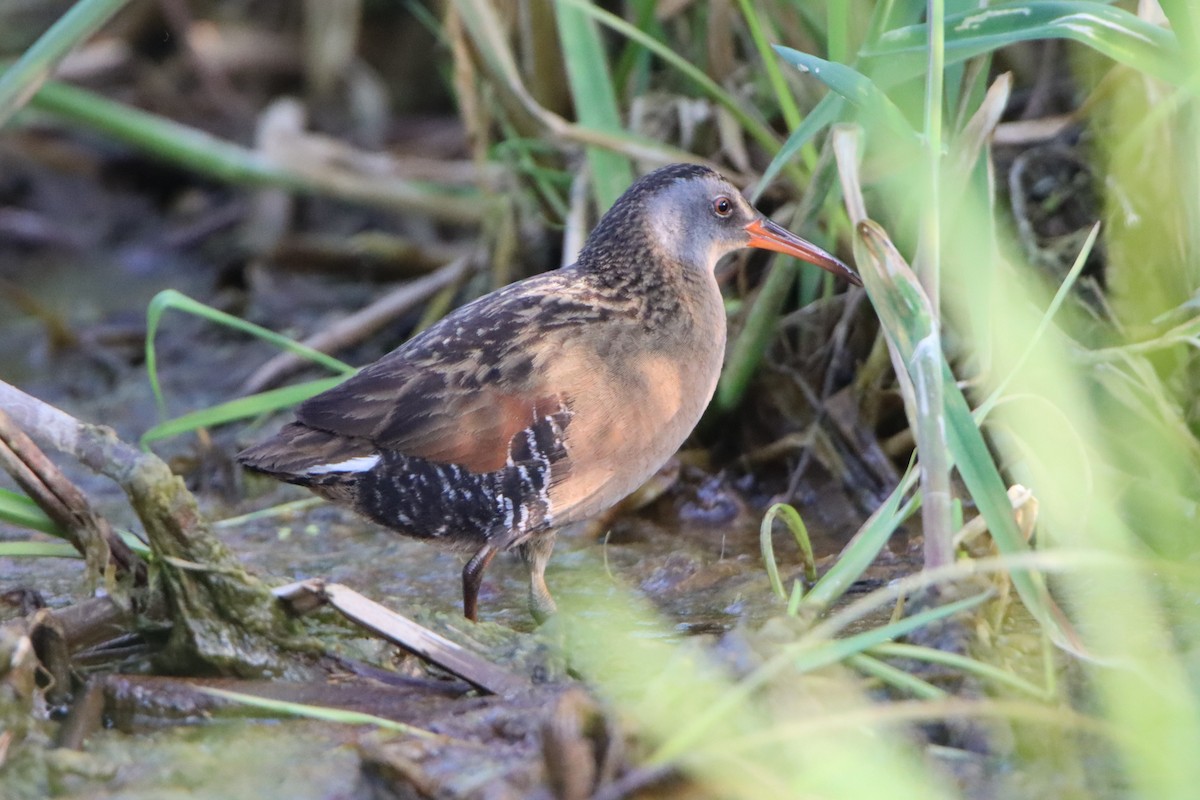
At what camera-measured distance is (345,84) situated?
261 inches

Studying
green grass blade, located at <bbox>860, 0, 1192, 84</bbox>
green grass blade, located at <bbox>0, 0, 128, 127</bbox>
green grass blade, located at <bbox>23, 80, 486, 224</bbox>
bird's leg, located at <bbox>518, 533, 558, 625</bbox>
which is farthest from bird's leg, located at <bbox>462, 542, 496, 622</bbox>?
green grass blade, located at <bbox>23, 80, 486, 224</bbox>

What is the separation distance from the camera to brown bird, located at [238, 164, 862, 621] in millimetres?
2869

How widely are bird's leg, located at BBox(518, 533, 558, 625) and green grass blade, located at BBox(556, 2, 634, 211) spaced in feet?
3.52

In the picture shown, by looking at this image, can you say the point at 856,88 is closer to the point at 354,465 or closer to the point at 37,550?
the point at 354,465

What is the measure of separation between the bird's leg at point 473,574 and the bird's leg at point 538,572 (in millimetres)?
145

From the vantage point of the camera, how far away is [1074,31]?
2545 millimetres

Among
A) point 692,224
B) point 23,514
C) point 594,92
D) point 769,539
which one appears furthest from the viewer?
point 594,92

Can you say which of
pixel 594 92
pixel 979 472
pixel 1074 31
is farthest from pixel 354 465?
pixel 1074 31

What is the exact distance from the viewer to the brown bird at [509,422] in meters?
2.87

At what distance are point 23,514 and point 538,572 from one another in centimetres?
107

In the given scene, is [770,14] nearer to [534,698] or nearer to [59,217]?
[534,698]

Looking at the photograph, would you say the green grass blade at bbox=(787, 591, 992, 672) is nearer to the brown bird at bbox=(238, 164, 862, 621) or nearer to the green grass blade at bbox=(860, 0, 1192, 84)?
the brown bird at bbox=(238, 164, 862, 621)

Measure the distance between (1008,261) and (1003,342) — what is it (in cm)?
54

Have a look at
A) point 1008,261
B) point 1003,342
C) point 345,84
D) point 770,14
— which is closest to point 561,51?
point 770,14
